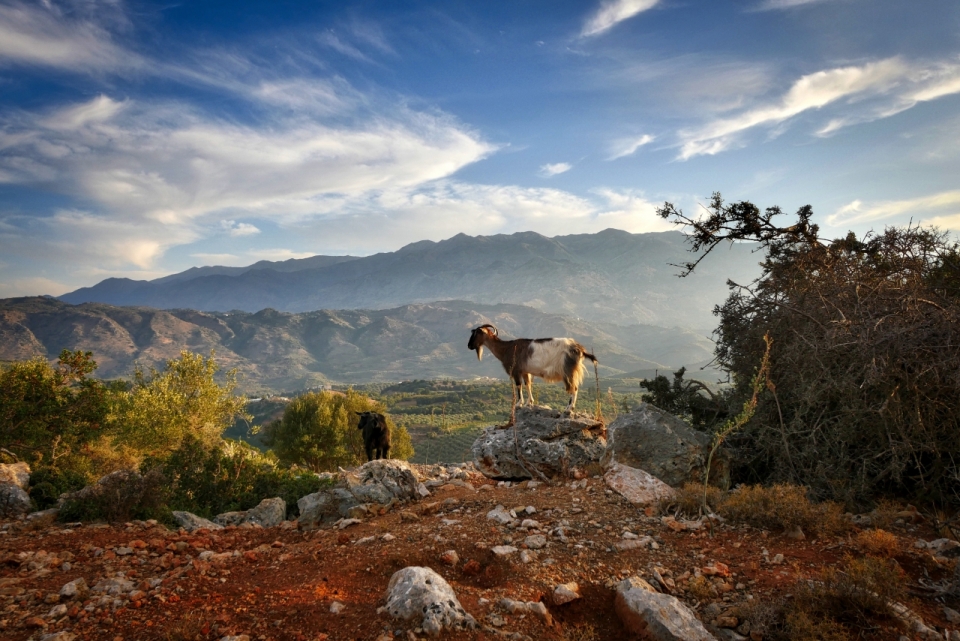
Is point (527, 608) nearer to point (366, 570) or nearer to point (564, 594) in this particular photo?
point (564, 594)

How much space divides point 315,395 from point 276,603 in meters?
30.8

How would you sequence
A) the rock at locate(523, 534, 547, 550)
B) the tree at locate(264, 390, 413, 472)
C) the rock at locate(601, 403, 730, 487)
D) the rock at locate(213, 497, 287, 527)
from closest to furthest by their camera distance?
1. the rock at locate(523, 534, 547, 550)
2. the rock at locate(601, 403, 730, 487)
3. the rock at locate(213, 497, 287, 527)
4. the tree at locate(264, 390, 413, 472)

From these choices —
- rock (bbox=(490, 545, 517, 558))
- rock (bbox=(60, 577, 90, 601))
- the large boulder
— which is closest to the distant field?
the large boulder

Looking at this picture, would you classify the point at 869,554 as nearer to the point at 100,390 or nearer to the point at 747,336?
the point at 747,336

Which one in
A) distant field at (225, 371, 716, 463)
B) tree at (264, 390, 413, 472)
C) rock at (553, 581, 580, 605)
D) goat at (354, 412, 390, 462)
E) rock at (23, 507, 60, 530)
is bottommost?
distant field at (225, 371, 716, 463)

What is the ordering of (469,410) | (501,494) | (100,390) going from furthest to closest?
(469,410) < (100,390) < (501,494)

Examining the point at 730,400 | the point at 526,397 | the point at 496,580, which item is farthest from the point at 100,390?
the point at 730,400

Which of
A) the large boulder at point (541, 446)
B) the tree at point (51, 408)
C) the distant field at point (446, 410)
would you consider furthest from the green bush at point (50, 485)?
the distant field at point (446, 410)

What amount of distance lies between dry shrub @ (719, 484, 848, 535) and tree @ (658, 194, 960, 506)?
1348mm

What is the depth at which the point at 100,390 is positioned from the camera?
14.3m

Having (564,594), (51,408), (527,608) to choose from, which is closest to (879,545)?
(564,594)

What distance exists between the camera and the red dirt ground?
4.13 m

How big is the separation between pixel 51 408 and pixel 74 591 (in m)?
Result: 11.6

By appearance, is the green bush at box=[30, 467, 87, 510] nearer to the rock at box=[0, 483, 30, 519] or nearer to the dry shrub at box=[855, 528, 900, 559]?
the rock at box=[0, 483, 30, 519]
